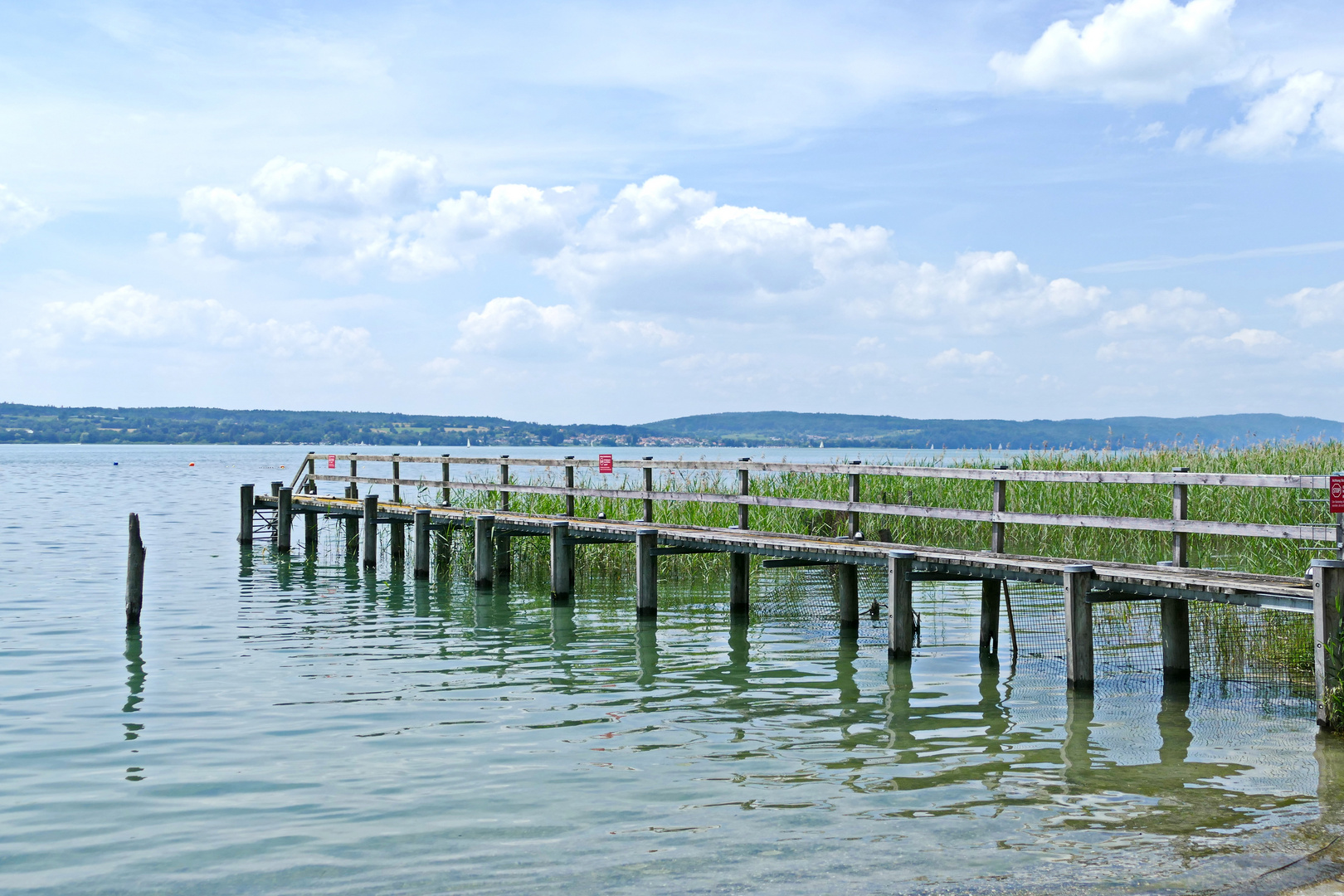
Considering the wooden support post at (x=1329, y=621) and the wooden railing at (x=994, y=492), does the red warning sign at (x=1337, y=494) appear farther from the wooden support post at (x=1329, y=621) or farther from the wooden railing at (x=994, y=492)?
the wooden support post at (x=1329, y=621)

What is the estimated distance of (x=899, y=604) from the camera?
13375 mm

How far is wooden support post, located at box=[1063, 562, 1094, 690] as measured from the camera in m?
11.3

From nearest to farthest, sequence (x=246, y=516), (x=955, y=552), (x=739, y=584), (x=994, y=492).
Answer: (x=994, y=492)
(x=955, y=552)
(x=739, y=584)
(x=246, y=516)

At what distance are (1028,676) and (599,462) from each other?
7.96 metres

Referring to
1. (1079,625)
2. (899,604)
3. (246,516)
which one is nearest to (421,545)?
(246,516)

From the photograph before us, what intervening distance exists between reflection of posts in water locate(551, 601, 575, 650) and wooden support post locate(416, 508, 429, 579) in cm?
444

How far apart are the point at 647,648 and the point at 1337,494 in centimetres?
821

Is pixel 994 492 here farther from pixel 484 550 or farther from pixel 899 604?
pixel 484 550

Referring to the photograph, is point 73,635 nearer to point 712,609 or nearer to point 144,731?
point 144,731

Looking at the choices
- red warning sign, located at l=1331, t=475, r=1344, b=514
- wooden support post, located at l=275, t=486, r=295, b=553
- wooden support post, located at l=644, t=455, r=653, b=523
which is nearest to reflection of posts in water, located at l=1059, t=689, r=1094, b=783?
red warning sign, located at l=1331, t=475, r=1344, b=514

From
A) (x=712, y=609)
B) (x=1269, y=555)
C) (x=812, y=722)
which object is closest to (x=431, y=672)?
(x=812, y=722)

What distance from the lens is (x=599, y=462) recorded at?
1870 cm

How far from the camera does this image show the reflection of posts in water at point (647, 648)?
13.3 meters

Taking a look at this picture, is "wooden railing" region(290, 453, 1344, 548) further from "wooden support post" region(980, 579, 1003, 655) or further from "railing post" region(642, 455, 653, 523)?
"wooden support post" region(980, 579, 1003, 655)
